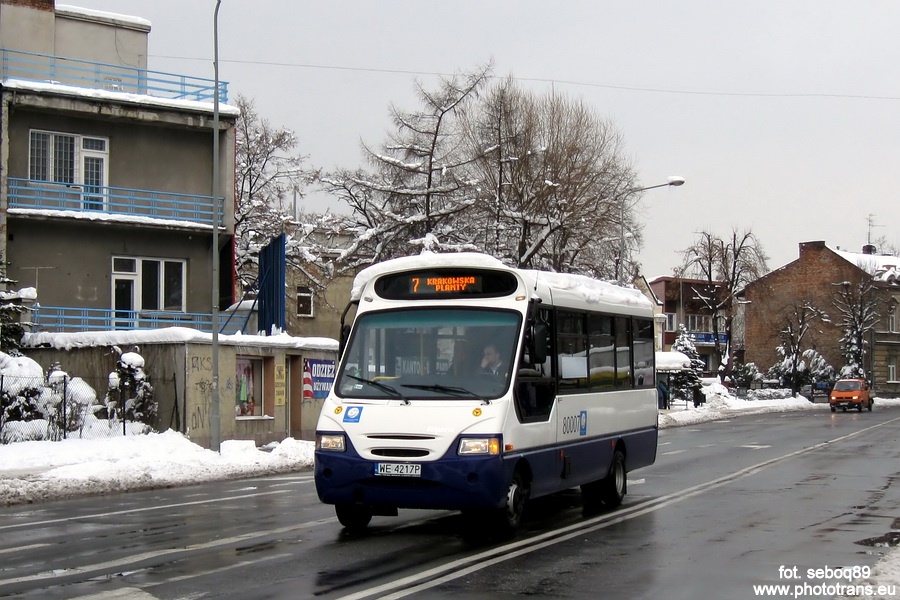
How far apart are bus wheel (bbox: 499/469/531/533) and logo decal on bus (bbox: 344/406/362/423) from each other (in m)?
1.71

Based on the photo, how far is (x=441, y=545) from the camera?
1073 centimetres

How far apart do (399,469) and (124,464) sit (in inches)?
449

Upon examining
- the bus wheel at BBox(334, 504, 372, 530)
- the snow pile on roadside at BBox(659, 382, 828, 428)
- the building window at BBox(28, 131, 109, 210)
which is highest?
the building window at BBox(28, 131, 109, 210)

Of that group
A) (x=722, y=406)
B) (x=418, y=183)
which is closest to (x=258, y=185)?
(x=418, y=183)

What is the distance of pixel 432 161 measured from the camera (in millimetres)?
38625

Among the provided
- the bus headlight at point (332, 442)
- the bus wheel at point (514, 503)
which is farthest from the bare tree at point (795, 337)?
the bus headlight at point (332, 442)

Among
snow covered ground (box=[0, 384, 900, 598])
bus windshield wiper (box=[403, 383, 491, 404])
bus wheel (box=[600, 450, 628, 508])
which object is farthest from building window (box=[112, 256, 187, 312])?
bus windshield wiper (box=[403, 383, 491, 404])

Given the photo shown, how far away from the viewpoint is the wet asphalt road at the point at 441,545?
8.59 metres

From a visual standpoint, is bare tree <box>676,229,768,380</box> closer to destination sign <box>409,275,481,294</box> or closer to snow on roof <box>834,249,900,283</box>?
snow on roof <box>834,249,900,283</box>

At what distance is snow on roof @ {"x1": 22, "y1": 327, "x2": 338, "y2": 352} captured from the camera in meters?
26.7

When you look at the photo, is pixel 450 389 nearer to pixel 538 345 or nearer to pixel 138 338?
pixel 538 345

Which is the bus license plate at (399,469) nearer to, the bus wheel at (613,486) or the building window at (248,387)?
the bus wheel at (613,486)

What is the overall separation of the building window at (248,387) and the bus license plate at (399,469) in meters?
18.3

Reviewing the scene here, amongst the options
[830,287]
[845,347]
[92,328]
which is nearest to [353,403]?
[92,328]
